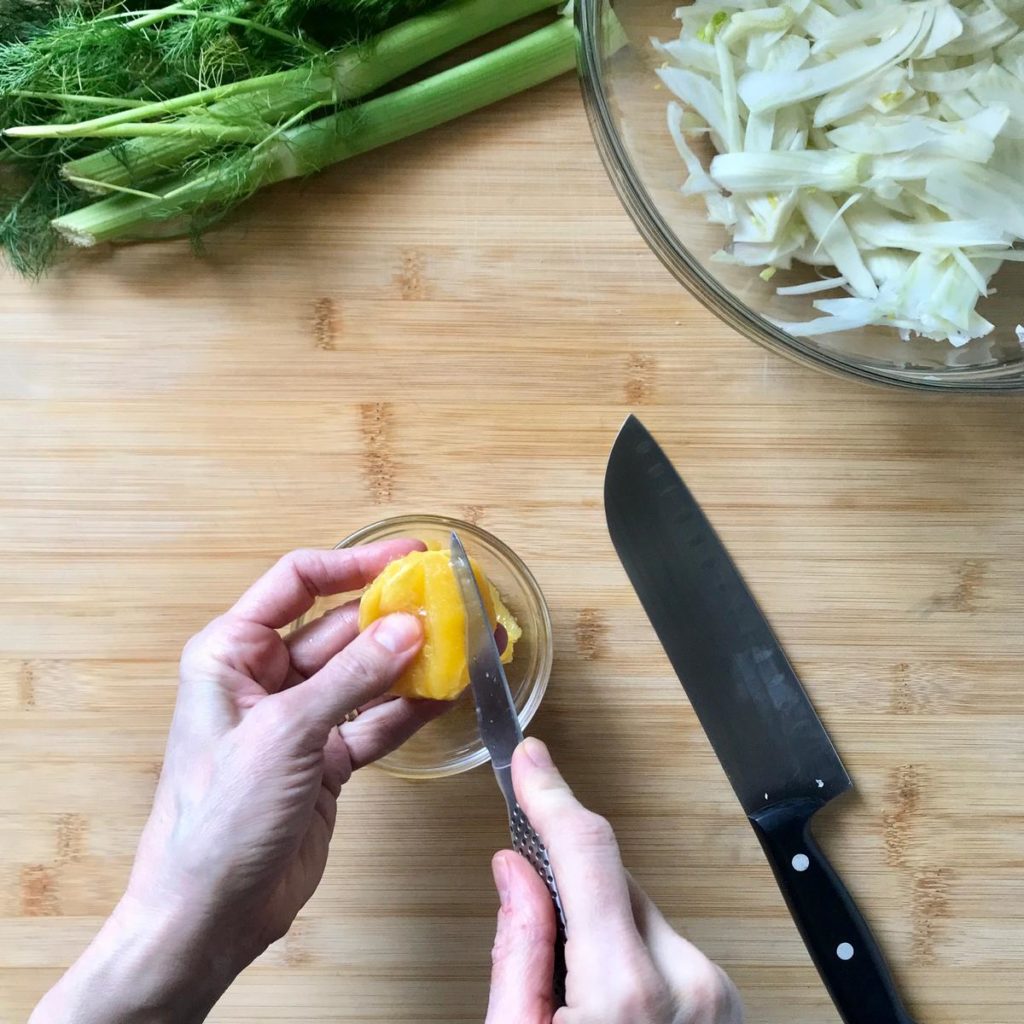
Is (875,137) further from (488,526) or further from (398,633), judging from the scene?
(398,633)

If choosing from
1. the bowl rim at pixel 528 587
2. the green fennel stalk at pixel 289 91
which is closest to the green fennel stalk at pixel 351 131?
the green fennel stalk at pixel 289 91

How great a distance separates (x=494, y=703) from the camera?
120cm

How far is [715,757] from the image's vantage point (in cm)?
145

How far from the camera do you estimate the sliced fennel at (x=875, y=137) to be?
49.9 inches

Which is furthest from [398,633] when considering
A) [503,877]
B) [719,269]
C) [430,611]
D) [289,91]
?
[289,91]

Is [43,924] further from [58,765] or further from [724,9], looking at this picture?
[724,9]

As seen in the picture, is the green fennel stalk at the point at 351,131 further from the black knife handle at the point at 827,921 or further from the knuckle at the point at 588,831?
the black knife handle at the point at 827,921

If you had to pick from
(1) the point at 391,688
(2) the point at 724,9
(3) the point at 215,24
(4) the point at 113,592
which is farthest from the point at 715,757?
(3) the point at 215,24

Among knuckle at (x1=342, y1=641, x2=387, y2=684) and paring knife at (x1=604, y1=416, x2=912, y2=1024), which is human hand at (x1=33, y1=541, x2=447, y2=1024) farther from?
paring knife at (x1=604, y1=416, x2=912, y2=1024)

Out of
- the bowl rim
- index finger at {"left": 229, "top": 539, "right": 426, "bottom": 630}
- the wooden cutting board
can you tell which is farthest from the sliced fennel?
index finger at {"left": 229, "top": 539, "right": 426, "bottom": 630}

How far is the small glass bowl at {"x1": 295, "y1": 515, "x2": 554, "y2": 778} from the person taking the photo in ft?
4.61

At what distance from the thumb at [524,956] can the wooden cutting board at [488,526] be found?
0.33 meters

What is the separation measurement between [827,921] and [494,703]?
0.62m

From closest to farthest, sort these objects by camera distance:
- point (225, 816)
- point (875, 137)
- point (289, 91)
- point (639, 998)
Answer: point (639, 998) < point (225, 816) < point (875, 137) < point (289, 91)
